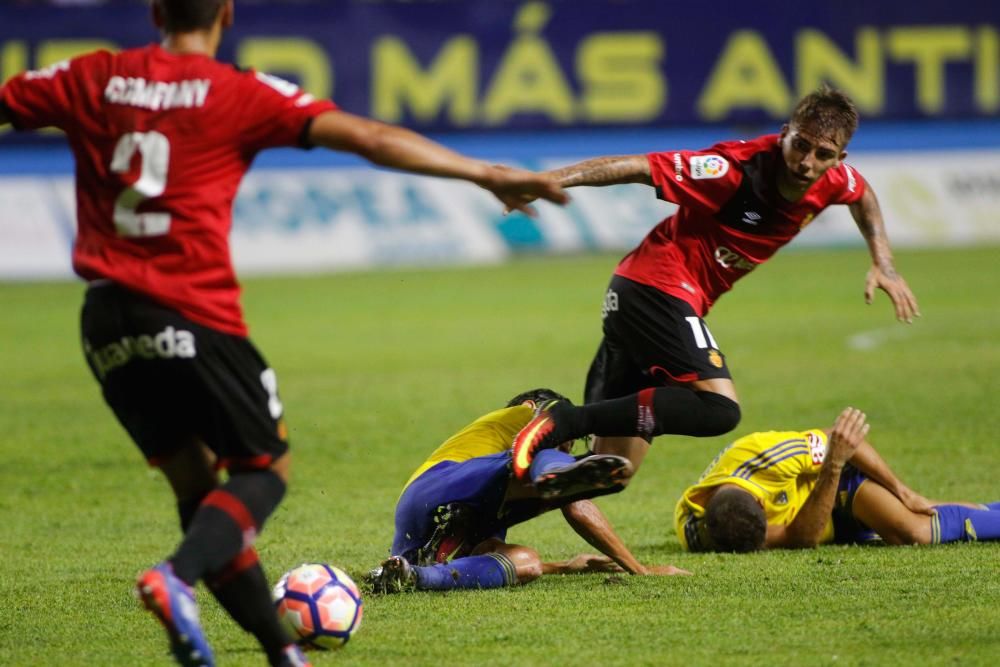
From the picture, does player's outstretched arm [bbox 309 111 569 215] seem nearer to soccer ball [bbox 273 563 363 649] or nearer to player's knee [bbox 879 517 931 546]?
soccer ball [bbox 273 563 363 649]

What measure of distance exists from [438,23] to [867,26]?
339 inches

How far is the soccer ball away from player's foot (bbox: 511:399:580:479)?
94cm

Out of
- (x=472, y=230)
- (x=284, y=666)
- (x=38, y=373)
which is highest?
(x=284, y=666)

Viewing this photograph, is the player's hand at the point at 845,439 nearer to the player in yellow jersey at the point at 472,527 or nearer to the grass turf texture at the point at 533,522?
the grass turf texture at the point at 533,522

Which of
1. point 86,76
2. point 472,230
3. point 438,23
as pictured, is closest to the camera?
point 86,76

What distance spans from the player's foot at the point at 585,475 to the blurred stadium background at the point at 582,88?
21353mm

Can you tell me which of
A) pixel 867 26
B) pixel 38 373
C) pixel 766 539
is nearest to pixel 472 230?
pixel 867 26

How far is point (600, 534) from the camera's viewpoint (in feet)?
20.3

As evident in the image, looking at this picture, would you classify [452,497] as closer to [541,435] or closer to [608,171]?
[541,435]

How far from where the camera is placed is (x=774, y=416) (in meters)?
11.1

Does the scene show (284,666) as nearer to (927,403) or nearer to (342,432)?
(342,432)

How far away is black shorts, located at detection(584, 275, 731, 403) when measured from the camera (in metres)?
6.61

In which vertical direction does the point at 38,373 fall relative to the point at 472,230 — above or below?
above


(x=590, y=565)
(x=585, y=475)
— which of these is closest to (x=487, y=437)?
(x=590, y=565)
